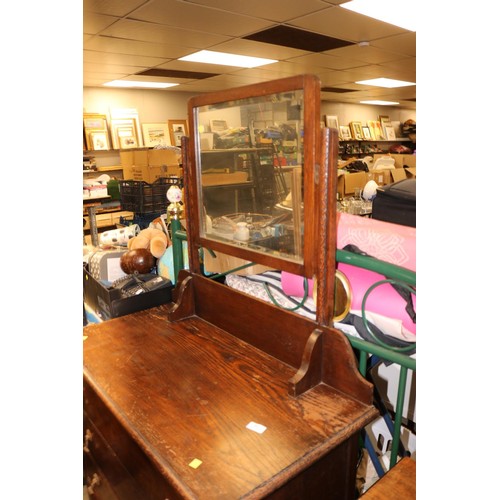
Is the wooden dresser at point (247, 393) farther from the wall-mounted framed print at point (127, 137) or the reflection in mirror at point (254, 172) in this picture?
the wall-mounted framed print at point (127, 137)

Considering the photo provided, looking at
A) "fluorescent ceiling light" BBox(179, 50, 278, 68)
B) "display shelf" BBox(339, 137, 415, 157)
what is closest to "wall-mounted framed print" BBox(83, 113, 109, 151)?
"fluorescent ceiling light" BBox(179, 50, 278, 68)

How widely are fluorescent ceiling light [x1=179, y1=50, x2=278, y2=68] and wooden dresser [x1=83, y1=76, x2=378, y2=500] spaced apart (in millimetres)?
3720

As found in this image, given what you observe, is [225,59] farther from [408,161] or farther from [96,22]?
[408,161]

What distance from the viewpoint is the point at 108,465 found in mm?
1264

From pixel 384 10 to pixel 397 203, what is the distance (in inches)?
102

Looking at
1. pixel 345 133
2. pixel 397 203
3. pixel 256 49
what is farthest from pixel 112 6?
pixel 345 133

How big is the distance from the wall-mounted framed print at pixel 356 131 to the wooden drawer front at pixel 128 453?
1032cm

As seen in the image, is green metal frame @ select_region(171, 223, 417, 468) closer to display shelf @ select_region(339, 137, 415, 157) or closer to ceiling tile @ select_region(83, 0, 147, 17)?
ceiling tile @ select_region(83, 0, 147, 17)

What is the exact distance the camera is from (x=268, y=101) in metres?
1.08

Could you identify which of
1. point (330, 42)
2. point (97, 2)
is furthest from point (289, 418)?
point (330, 42)

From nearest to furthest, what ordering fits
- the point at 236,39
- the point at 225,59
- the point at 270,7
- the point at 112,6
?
the point at 112,6 → the point at 270,7 → the point at 236,39 → the point at 225,59

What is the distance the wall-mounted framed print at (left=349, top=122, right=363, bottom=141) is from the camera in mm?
10594
